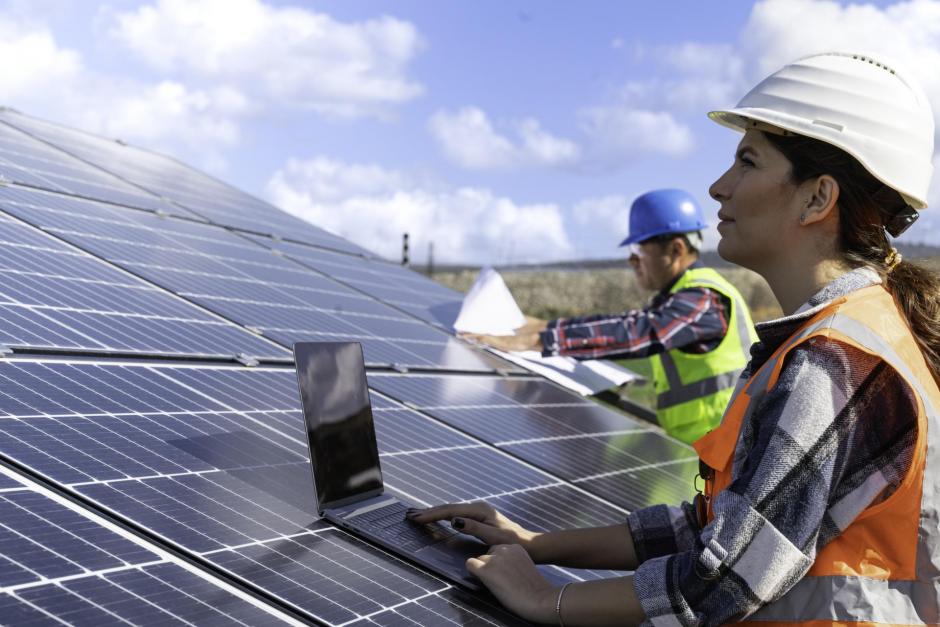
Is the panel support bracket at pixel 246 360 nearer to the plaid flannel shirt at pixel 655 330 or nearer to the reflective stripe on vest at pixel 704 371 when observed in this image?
the plaid flannel shirt at pixel 655 330

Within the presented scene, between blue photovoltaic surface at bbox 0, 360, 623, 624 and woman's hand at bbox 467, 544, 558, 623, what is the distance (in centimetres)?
17

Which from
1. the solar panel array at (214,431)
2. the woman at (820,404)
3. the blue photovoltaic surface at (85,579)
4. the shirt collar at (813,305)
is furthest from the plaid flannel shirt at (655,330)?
the blue photovoltaic surface at (85,579)

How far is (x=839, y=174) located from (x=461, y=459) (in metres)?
2.24

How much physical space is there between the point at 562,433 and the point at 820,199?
335cm

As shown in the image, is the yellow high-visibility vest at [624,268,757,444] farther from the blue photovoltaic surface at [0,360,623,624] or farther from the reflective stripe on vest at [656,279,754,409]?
the blue photovoltaic surface at [0,360,623,624]

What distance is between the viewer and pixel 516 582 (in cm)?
309

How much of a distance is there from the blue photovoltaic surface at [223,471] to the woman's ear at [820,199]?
1.53m

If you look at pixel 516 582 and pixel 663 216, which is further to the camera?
pixel 663 216

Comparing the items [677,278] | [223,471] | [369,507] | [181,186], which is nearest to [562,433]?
[677,278]

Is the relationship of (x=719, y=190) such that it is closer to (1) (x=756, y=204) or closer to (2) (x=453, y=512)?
(1) (x=756, y=204)

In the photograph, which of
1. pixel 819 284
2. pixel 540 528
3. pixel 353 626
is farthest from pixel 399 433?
pixel 819 284

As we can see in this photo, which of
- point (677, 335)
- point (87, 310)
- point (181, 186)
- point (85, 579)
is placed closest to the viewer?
point (85, 579)

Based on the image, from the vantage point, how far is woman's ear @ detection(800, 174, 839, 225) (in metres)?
2.79

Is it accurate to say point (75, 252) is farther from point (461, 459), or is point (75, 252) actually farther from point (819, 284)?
point (819, 284)
